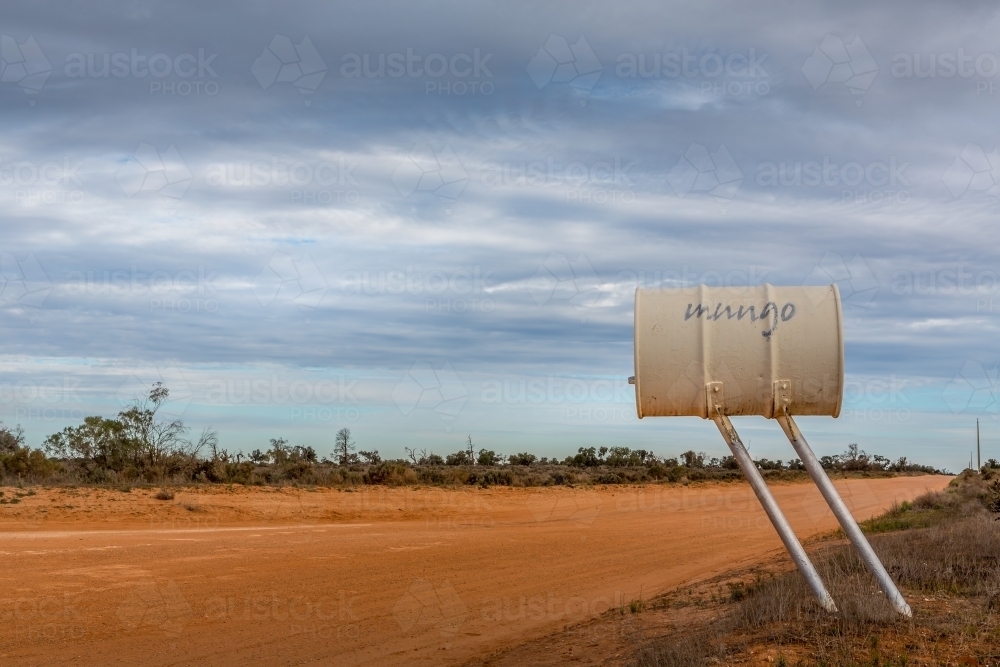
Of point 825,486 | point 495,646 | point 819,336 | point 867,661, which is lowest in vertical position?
point 495,646

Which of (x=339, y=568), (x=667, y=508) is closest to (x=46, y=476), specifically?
(x=339, y=568)

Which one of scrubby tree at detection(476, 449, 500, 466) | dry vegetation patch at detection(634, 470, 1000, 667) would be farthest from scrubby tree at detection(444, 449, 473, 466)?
dry vegetation patch at detection(634, 470, 1000, 667)

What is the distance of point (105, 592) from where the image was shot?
1093 cm

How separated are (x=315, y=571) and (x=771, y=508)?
→ 7.66 meters

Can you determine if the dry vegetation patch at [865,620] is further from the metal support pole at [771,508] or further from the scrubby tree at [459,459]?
the scrubby tree at [459,459]

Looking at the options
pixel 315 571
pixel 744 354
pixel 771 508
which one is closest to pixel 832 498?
pixel 771 508

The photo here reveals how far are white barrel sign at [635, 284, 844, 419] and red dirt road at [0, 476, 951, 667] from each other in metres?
3.65

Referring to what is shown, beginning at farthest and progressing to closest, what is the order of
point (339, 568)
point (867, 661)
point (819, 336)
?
point (339, 568), point (819, 336), point (867, 661)

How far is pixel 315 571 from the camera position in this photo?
1297 centimetres

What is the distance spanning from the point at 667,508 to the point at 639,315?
→ 65.0 ft

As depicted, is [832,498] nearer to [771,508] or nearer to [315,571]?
[771,508]

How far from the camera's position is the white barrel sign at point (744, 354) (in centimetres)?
715

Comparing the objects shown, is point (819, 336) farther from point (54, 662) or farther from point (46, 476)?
point (46, 476)

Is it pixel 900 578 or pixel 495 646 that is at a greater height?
pixel 900 578
